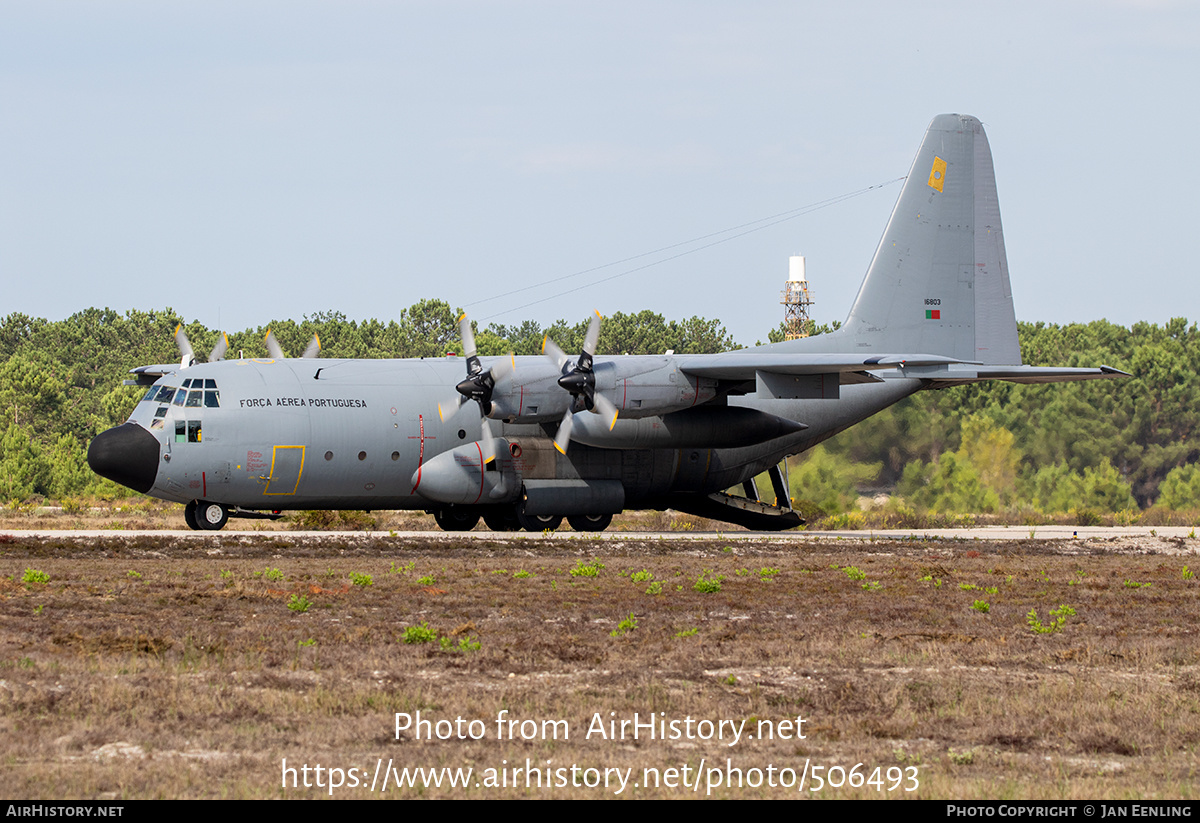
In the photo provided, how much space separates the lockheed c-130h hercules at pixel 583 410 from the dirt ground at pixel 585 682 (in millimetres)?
6557

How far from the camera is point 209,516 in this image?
30.7m

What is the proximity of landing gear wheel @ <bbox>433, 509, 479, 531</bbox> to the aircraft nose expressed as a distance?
7.79 m

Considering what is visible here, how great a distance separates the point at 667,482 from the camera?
113 ft

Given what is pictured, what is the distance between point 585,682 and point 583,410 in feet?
57.5

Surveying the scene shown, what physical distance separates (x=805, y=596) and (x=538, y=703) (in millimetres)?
9535

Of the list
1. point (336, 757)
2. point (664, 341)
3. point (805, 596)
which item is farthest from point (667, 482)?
point (664, 341)

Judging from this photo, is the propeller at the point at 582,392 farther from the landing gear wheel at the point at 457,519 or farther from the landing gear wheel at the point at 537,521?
the landing gear wheel at the point at 457,519

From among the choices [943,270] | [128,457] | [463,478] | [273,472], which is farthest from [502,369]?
[943,270]

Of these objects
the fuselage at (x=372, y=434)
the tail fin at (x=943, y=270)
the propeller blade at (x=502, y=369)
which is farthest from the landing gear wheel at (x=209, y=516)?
the tail fin at (x=943, y=270)

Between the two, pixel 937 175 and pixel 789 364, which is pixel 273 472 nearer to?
pixel 789 364

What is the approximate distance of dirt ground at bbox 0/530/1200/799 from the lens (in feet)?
30.7

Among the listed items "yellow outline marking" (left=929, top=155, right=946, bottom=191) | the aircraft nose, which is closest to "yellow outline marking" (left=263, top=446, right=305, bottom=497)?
the aircraft nose
